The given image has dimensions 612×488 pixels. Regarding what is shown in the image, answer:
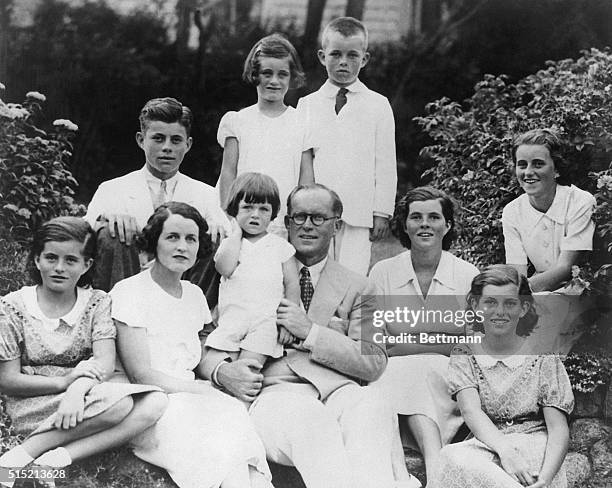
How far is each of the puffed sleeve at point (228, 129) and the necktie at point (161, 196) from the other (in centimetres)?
28

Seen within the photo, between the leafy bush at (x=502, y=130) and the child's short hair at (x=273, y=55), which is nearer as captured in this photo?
the child's short hair at (x=273, y=55)

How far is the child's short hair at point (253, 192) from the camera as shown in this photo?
387 centimetres

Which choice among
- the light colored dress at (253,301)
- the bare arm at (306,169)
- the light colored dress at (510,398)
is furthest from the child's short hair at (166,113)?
the light colored dress at (510,398)

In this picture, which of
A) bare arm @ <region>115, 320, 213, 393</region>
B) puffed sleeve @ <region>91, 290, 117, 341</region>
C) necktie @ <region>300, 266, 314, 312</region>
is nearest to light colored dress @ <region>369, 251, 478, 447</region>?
necktie @ <region>300, 266, 314, 312</region>

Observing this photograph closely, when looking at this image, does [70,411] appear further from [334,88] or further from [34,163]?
[334,88]

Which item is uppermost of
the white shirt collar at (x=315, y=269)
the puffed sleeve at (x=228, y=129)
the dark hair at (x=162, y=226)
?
the puffed sleeve at (x=228, y=129)

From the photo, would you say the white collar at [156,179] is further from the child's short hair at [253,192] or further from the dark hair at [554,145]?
the dark hair at [554,145]

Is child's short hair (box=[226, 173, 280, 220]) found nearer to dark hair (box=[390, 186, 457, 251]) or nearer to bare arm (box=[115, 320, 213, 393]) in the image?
dark hair (box=[390, 186, 457, 251])

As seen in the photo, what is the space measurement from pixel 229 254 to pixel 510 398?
1.19 meters

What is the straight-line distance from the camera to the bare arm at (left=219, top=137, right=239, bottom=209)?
13.0 ft

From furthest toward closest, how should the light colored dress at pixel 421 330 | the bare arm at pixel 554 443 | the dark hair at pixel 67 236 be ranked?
1. the light colored dress at pixel 421 330
2. the dark hair at pixel 67 236
3. the bare arm at pixel 554 443

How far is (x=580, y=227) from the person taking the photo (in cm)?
409

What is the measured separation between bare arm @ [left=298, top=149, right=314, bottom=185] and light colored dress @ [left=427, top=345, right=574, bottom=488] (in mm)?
903

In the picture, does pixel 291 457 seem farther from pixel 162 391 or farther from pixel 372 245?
pixel 372 245
